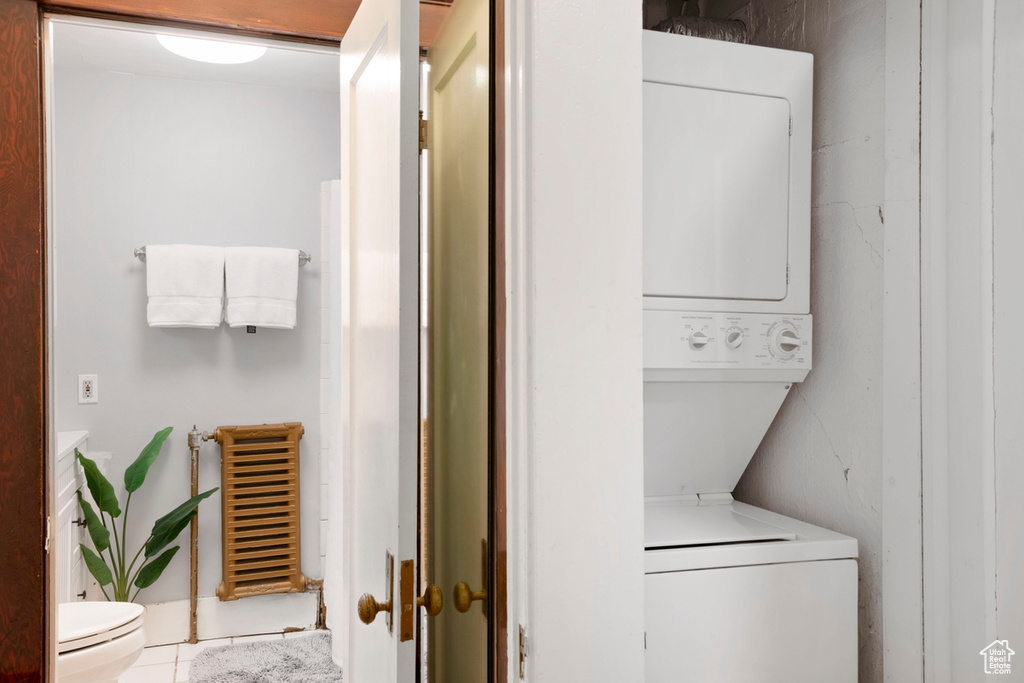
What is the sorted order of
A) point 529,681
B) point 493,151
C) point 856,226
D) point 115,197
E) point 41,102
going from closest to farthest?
point 529,681
point 493,151
point 856,226
point 41,102
point 115,197

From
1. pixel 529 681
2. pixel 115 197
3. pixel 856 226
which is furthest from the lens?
pixel 115 197

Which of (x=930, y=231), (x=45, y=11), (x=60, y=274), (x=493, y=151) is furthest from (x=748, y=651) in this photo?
(x=60, y=274)

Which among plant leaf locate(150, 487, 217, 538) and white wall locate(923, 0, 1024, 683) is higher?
white wall locate(923, 0, 1024, 683)

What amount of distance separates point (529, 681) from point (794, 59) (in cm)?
118

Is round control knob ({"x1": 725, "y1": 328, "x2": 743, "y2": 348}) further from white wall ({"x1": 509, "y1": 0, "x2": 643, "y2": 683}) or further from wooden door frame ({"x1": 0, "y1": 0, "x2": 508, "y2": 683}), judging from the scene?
wooden door frame ({"x1": 0, "y1": 0, "x2": 508, "y2": 683})

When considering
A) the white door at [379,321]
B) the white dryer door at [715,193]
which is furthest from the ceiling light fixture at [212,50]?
the white dryer door at [715,193]

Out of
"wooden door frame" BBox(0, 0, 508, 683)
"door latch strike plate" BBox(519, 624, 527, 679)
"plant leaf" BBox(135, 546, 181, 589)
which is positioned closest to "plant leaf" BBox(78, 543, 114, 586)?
"plant leaf" BBox(135, 546, 181, 589)

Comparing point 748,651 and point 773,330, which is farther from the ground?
point 773,330

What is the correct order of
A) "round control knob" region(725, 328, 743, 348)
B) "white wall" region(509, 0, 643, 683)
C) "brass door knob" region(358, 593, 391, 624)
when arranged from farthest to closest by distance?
"round control knob" region(725, 328, 743, 348)
"brass door knob" region(358, 593, 391, 624)
"white wall" region(509, 0, 643, 683)

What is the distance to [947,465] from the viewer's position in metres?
1.15

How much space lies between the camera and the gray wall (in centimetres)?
294

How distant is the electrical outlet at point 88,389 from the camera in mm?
2930

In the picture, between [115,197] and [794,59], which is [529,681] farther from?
[115,197]

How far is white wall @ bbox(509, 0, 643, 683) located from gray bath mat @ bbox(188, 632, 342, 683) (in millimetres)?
2078
